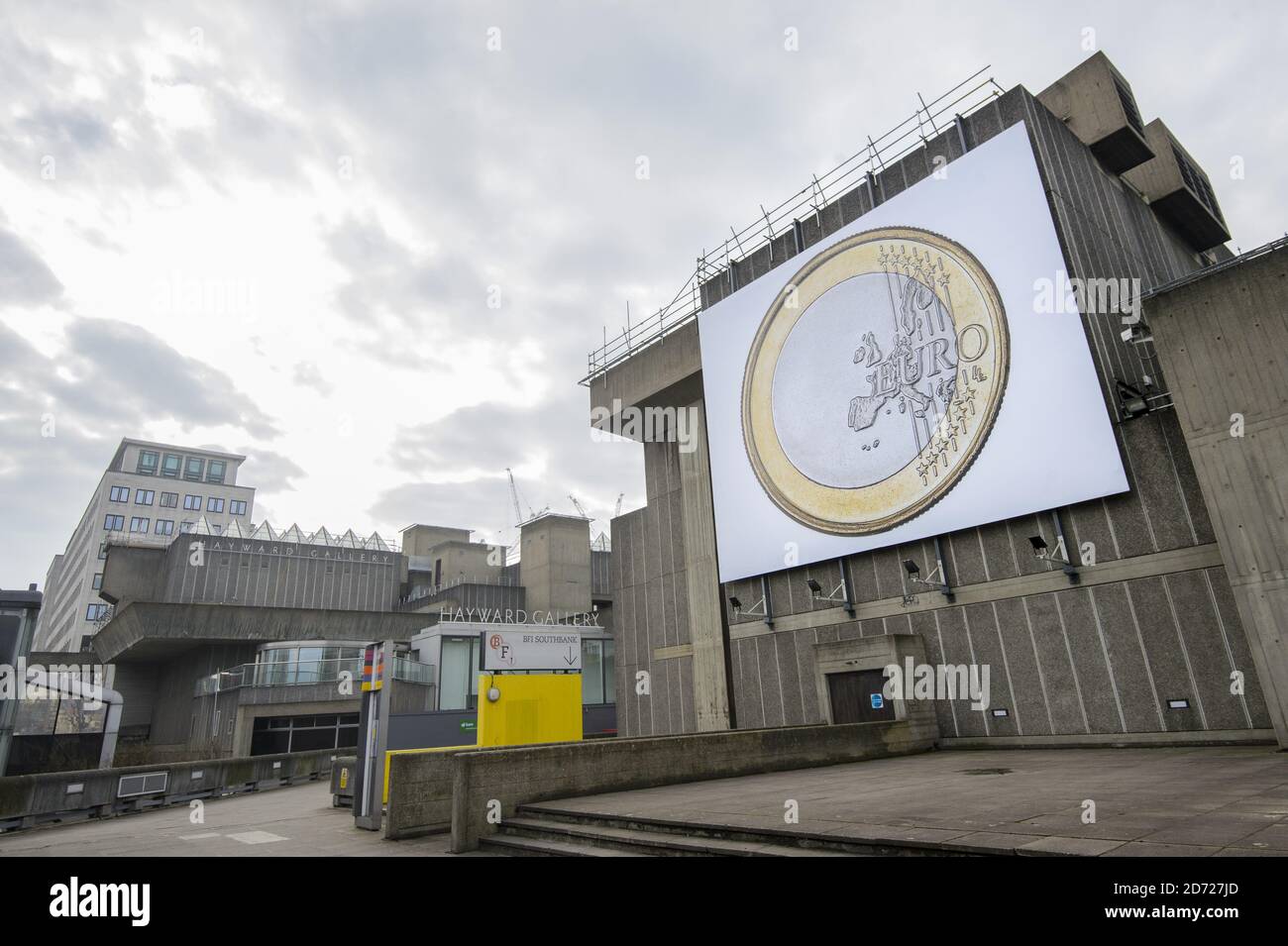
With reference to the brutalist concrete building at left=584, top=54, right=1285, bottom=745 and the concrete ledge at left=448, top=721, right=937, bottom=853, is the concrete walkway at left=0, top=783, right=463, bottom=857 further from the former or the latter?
the brutalist concrete building at left=584, top=54, right=1285, bottom=745

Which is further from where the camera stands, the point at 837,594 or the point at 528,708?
the point at 837,594

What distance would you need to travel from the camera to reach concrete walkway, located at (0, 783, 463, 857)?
41.9ft

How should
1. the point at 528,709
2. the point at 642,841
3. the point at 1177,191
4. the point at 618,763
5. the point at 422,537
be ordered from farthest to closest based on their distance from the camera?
the point at 422,537 → the point at 1177,191 → the point at 528,709 → the point at 618,763 → the point at 642,841

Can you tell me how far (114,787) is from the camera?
2364 centimetres

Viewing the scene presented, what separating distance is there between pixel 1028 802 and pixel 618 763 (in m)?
7.40

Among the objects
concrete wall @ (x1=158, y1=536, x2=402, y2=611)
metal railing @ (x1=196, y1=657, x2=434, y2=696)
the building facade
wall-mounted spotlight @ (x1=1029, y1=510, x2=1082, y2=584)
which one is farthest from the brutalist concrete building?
the building facade

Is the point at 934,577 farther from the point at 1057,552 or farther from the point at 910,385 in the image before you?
the point at 910,385

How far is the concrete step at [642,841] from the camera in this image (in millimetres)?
8008

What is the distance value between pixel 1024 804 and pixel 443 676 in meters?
37.5

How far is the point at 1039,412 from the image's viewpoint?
67.3 feet

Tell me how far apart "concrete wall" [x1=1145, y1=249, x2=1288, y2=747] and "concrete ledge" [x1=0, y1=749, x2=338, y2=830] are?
31.2 meters

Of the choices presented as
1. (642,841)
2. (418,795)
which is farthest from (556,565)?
(642,841)

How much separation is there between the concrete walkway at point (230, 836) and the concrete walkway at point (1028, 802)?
371cm
